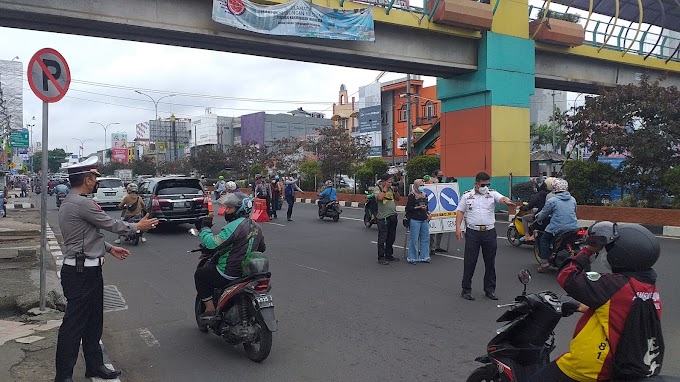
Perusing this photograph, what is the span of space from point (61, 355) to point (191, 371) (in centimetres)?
113

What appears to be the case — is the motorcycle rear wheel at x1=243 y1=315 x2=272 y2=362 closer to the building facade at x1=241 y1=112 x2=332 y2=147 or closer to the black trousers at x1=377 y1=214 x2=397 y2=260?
the black trousers at x1=377 y1=214 x2=397 y2=260

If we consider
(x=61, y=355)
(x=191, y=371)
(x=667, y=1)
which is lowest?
(x=191, y=371)

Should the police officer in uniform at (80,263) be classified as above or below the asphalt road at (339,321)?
above

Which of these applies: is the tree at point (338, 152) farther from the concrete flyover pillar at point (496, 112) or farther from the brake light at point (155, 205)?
the brake light at point (155, 205)

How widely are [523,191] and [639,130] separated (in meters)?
4.88

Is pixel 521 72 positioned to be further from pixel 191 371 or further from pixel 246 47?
pixel 191 371

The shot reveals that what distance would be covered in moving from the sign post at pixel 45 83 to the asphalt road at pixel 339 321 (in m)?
1.53

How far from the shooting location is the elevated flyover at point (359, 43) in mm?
14680

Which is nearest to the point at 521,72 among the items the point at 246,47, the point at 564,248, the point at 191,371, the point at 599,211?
the point at 599,211

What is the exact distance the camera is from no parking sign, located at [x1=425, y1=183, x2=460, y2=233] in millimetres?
11797

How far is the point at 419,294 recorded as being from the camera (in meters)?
8.00

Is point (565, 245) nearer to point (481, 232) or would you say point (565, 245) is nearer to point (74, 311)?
point (481, 232)

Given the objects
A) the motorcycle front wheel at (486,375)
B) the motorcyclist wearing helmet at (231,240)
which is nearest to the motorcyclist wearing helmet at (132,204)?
the motorcyclist wearing helmet at (231,240)

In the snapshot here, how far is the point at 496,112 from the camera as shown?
2167 cm
